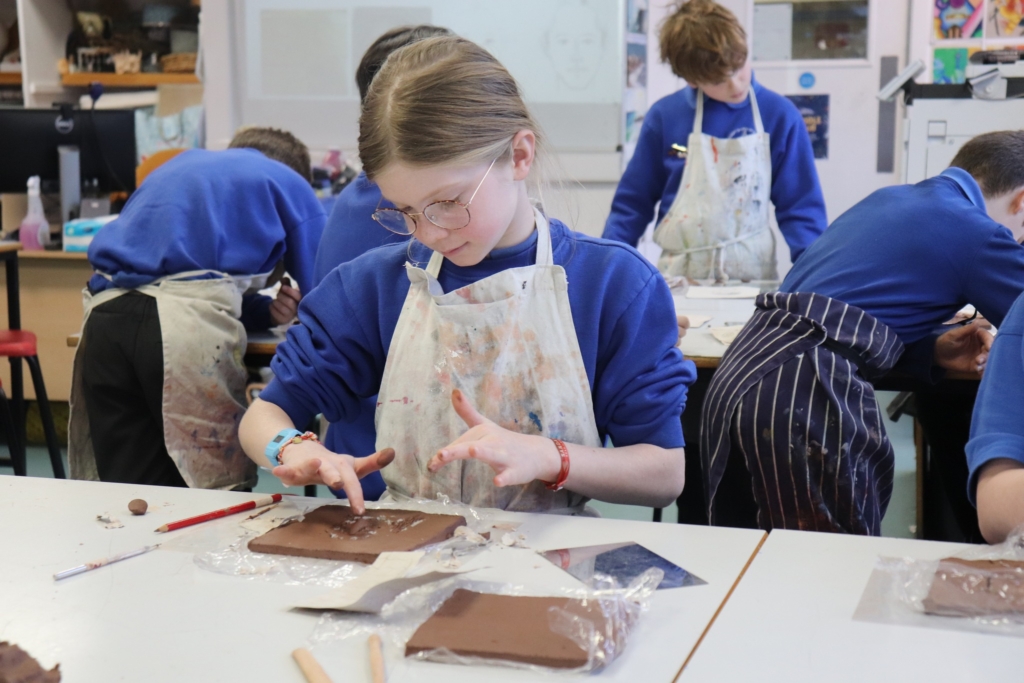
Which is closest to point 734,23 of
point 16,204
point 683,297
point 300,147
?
point 683,297

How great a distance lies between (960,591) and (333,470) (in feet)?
2.23

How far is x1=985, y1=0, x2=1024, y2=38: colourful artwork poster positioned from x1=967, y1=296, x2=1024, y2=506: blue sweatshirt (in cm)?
406

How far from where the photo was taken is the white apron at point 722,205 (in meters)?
3.26

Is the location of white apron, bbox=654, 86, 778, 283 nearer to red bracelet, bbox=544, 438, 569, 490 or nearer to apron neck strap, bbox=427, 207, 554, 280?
apron neck strap, bbox=427, 207, 554, 280

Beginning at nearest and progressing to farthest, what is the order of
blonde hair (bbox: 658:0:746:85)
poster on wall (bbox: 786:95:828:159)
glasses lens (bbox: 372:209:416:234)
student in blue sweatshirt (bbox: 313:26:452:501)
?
glasses lens (bbox: 372:209:416:234)
student in blue sweatshirt (bbox: 313:26:452:501)
blonde hair (bbox: 658:0:746:85)
poster on wall (bbox: 786:95:828:159)

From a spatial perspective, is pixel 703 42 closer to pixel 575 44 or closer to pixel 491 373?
pixel 575 44

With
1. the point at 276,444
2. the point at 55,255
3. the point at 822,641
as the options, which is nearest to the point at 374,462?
the point at 276,444

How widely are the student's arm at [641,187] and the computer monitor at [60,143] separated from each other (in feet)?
6.23

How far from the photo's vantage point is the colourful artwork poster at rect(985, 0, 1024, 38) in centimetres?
470

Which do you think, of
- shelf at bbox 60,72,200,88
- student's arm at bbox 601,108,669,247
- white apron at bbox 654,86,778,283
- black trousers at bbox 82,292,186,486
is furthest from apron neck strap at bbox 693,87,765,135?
shelf at bbox 60,72,200,88

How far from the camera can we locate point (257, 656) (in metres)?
0.90

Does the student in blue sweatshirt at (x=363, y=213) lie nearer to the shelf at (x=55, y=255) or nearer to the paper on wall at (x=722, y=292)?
the paper on wall at (x=722, y=292)

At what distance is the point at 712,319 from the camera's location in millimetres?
2559

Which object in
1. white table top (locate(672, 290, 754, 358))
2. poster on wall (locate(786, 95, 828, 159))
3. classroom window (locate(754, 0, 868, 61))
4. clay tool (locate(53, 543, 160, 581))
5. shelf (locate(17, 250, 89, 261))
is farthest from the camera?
poster on wall (locate(786, 95, 828, 159))
